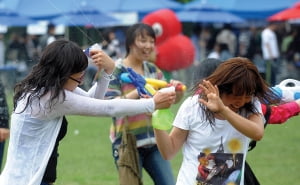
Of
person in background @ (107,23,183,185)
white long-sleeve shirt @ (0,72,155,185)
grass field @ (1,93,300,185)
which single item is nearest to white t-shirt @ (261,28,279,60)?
grass field @ (1,93,300,185)

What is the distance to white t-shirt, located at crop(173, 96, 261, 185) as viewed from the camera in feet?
13.4

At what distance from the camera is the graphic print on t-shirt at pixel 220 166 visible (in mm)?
4094

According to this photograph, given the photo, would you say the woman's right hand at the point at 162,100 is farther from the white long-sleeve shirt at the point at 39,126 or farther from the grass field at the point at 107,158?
the grass field at the point at 107,158

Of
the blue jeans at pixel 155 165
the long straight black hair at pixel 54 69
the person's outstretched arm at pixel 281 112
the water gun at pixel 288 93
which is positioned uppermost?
the long straight black hair at pixel 54 69

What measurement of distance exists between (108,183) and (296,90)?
4.04 metres

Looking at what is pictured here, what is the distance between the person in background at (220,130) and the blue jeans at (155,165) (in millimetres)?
1476

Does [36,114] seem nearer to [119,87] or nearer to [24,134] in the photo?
[24,134]

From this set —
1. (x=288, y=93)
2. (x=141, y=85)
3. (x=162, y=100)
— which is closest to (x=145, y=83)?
(x=141, y=85)

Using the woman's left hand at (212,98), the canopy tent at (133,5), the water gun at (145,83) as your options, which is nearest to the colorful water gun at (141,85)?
the water gun at (145,83)

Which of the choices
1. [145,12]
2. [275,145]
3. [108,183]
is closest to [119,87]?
[108,183]

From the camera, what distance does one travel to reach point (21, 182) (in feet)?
13.5

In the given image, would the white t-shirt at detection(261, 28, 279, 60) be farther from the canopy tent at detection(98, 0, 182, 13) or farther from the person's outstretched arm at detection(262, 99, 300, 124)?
the person's outstretched arm at detection(262, 99, 300, 124)

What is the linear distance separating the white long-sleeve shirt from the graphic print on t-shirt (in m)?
0.43

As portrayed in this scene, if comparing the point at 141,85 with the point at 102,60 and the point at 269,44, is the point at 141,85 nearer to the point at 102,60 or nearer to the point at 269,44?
the point at 102,60
